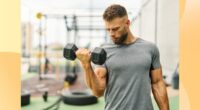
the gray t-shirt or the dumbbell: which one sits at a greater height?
the dumbbell

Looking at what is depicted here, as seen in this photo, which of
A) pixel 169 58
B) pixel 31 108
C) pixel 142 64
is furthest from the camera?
pixel 169 58

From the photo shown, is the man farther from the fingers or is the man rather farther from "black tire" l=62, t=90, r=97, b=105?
"black tire" l=62, t=90, r=97, b=105

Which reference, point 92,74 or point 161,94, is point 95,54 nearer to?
point 92,74

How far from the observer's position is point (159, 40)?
24.7ft

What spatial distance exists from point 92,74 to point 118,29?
0.32 metres

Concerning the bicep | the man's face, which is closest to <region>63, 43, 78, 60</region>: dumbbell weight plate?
the man's face

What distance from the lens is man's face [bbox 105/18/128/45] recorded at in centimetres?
170

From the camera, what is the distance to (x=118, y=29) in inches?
67.0

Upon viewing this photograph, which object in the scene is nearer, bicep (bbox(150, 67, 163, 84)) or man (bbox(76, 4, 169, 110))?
man (bbox(76, 4, 169, 110))

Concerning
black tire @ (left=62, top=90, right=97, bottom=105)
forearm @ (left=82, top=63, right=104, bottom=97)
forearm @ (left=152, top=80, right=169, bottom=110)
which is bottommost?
black tire @ (left=62, top=90, right=97, bottom=105)

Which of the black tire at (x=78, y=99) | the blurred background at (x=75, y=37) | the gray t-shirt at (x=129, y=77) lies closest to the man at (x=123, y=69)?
the gray t-shirt at (x=129, y=77)
